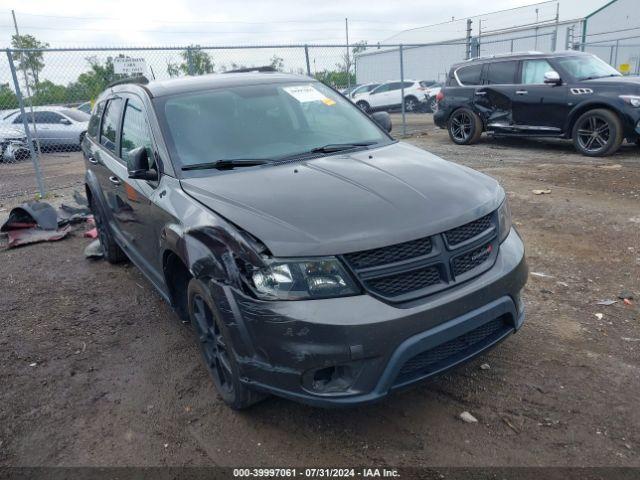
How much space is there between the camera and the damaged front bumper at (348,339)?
2.22 metres

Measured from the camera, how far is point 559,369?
3057 millimetres

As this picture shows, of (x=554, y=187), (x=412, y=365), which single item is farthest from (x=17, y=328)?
(x=554, y=187)

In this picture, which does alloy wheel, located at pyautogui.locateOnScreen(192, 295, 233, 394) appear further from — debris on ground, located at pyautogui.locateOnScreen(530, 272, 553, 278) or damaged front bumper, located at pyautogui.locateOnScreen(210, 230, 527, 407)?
debris on ground, located at pyautogui.locateOnScreen(530, 272, 553, 278)

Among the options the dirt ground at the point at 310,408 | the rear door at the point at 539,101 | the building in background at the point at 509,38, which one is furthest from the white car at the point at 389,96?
the dirt ground at the point at 310,408

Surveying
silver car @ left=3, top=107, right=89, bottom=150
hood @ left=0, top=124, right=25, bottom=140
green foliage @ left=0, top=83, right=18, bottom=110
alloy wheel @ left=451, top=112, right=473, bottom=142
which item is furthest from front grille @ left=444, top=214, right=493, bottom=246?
hood @ left=0, top=124, right=25, bottom=140

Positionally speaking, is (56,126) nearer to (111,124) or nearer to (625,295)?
(111,124)

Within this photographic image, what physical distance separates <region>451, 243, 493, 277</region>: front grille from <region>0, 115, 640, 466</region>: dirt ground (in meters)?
0.80

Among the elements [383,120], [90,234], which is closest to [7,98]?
[90,234]

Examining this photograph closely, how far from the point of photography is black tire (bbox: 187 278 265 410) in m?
2.59

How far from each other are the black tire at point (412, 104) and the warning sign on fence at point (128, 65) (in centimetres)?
1681

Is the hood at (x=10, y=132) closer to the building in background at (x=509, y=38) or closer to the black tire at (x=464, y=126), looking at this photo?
the black tire at (x=464, y=126)

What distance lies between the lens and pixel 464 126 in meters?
11.4

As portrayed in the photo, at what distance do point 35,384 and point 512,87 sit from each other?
380 inches

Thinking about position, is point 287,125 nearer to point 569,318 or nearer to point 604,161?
point 569,318
